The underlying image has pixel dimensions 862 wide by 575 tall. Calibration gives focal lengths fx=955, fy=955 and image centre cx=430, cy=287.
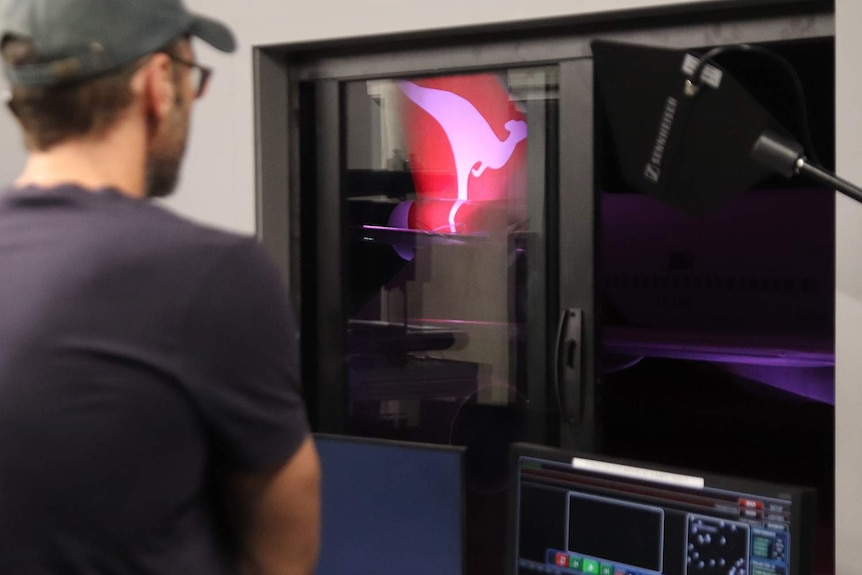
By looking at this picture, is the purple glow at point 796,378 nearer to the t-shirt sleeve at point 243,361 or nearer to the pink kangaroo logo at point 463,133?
the pink kangaroo logo at point 463,133

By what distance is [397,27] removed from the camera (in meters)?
2.15

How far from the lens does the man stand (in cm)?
84

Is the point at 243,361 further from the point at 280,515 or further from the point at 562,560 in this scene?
the point at 562,560

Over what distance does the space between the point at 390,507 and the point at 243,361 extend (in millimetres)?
958

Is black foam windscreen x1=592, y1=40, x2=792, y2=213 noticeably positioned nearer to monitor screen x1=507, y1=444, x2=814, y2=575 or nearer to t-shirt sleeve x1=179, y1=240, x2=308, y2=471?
monitor screen x1=507, y1=444, x2=814, y2=575

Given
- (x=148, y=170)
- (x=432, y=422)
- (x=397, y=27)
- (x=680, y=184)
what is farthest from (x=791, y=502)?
(x=432, y=422)

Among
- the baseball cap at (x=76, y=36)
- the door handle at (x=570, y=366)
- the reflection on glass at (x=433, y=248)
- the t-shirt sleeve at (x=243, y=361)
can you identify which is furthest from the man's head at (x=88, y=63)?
the reflection on glass at (x=433, y=248)

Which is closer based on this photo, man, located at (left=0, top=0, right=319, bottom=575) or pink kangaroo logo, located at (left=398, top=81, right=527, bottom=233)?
man, located at (left=0, top=0, right=319, bottom=575)

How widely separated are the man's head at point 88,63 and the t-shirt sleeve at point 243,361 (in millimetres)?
191

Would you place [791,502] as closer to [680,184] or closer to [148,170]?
[680,184]

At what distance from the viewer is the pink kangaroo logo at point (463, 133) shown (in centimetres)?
247

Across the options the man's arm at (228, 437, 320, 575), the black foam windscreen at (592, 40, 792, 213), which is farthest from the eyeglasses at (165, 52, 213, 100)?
the black foam windscreen at (592, 40, 792, 213)

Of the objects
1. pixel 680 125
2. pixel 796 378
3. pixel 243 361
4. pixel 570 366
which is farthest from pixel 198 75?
pixel 796 378

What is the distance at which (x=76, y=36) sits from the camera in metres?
0.91
